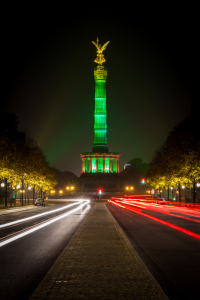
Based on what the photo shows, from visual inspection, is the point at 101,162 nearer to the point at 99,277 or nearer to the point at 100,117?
the point at 100,117

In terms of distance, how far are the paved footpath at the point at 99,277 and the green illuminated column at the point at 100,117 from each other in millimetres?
125683

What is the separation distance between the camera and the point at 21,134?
46.0 m

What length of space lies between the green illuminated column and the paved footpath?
125683 millimetres

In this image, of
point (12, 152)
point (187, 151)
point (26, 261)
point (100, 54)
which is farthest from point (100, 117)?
point (26, 261)

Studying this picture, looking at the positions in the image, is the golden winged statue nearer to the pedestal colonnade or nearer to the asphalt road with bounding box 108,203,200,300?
the pedestal colonnade

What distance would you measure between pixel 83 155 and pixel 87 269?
135080mm

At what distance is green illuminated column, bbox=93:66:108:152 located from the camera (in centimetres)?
13550

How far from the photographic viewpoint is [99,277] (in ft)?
22.8

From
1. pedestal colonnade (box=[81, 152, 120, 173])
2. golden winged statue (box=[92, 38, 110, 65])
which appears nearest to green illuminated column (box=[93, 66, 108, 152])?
pedestal colonnade (box=[81, 152, 120, 173])

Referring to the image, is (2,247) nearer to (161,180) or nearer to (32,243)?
(32,243)

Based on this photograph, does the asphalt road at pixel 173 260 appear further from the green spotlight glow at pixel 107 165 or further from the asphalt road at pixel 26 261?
the green spotlight glow at pixel 107 165

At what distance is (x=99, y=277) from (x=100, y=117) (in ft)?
425

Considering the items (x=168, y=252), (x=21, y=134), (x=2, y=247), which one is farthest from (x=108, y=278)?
(x=21, y=134)

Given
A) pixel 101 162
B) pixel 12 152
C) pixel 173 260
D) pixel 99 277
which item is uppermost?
pixel 101 162
